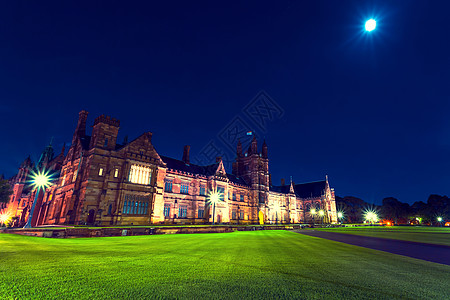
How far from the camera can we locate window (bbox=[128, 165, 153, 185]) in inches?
1352

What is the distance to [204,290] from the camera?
11.5 feet

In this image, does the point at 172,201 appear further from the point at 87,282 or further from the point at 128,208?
the point at 87,282

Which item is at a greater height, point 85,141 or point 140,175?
point 85,141

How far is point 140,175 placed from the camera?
35.3 metres

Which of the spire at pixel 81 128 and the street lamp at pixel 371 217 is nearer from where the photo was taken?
the spire at pixel 81 128

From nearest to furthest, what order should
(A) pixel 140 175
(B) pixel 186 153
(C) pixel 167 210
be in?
(A) pixel 140 175 → (C) pixel 167 210 → (B) pixel 186 153

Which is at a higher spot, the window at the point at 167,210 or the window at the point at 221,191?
the window at the point at 221,191

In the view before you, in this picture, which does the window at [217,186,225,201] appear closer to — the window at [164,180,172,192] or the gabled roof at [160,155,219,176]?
the gabled roof at [160,155,219,176]

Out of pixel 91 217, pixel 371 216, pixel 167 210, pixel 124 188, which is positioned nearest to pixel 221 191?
pixel 167 210

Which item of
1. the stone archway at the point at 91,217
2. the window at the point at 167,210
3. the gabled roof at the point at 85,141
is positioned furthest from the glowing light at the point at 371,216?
the gabled roof at the point at 85,141

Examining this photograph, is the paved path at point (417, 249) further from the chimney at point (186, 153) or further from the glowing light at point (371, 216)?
the glowing light at point (371, 216)

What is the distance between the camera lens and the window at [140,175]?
113 feet

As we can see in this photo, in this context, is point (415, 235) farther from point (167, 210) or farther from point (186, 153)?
point (186, 153)

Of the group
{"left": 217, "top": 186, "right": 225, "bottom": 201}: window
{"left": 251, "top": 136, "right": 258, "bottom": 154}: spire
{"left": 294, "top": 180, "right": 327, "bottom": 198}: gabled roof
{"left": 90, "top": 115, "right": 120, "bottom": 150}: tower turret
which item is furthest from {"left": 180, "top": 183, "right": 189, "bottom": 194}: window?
{"left": 294, "top": 180, "right": 327, "bottom": 198}: gabled roof
